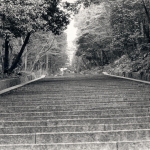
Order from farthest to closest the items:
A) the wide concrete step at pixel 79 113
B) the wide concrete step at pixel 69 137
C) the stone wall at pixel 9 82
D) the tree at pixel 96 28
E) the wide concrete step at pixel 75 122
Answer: the tree at pixel 96 28
the stone wall at pixel 9 82
the wide concrete step at pixel 79 113
the wide concrete step at pixel 75 122
the wide concrete step at pixel 69 137

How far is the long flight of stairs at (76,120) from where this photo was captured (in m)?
6.66

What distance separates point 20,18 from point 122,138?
10145 millimetres

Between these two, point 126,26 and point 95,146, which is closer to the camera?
point 95,146

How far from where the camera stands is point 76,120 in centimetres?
885

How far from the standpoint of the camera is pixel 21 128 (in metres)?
8.13

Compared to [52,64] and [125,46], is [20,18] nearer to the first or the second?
[125,46]

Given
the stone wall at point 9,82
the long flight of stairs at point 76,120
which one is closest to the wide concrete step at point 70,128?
the long flight of stairs at point 76,120

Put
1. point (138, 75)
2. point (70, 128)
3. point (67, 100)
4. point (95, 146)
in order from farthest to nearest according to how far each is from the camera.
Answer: point (138, 75)
point (67, 100)
point (70, 128)
point (95, 146)

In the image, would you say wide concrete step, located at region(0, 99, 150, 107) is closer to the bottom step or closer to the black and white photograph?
the black and white photograph

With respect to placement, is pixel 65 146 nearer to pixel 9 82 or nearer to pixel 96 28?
pixel 9 82

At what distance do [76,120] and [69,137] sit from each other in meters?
1.53

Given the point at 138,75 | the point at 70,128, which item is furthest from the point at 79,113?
the point at 138,75

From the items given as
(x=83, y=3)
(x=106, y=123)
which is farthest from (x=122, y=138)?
(x=83, y=3)

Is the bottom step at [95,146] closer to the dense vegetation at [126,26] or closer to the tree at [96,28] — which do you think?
the dense vegetation at [126,26]
